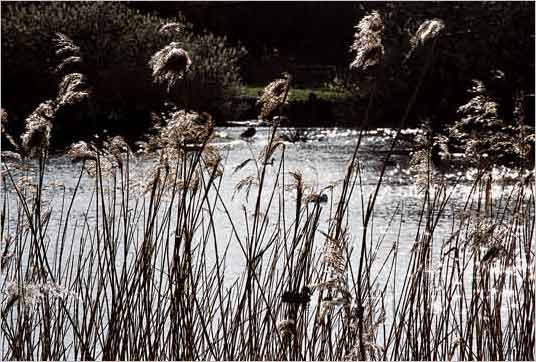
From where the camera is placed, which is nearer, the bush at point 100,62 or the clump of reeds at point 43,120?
the clump of reeds at point 43,120

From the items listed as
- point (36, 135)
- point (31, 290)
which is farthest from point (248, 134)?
point (31, 290)

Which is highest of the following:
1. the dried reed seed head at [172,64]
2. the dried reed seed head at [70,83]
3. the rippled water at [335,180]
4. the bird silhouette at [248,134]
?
the dried reed seed head at [172,64]

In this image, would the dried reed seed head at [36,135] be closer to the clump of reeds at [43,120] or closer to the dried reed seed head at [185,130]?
the clump of reeds at [43,120]

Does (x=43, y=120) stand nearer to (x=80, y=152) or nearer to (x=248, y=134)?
(x=80, y=152)

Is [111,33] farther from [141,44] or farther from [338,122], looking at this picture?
[338,122]

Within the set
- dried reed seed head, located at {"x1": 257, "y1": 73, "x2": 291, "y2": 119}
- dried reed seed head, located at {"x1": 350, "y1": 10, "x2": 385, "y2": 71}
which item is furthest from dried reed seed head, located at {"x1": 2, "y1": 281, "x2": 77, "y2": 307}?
dried reed seed head, located at {"x1": 350, "y1": 10, "x2": 385, "y2": 71}

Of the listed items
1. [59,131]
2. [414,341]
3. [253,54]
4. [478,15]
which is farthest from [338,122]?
[414,341]

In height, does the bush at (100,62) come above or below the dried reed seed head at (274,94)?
below

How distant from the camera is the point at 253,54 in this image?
38125 mm

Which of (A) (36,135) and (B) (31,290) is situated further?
(A) (36,135)

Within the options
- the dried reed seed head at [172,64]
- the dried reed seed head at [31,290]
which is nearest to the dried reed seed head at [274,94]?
the dried reed seed head at [172,64]

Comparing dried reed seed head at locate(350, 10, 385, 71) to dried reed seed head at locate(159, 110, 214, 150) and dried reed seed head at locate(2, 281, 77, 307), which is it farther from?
dried reed seed head at locate(2, 281, 77, 307)

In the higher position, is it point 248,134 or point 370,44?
point 370,44

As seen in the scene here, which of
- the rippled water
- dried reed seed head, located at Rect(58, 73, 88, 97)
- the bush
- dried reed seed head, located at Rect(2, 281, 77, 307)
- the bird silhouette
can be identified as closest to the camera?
dried reed seed head, located at Rect(2, 281, 77, 307)
